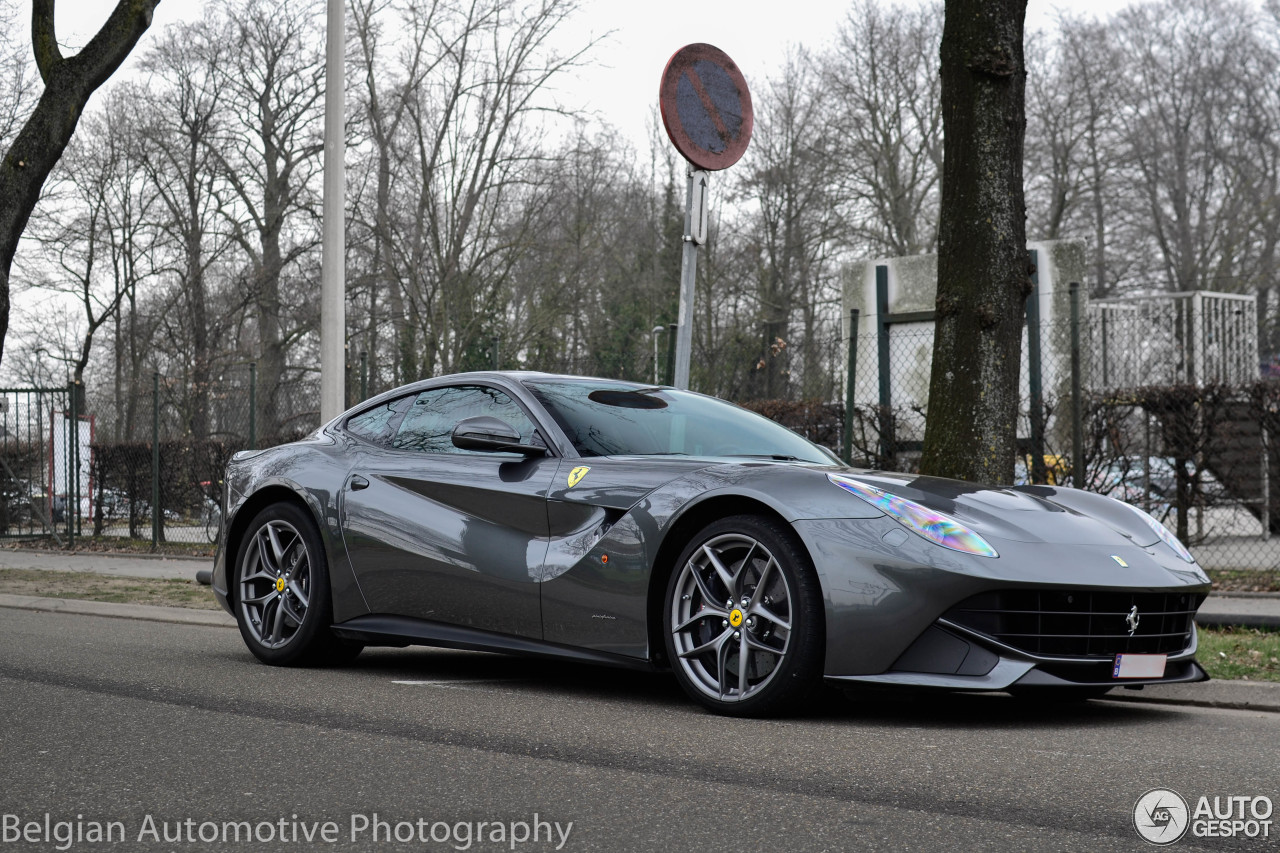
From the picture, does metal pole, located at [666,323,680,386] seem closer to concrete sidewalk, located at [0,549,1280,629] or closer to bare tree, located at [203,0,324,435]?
concrete sidewalk, located at [0,549,1280,629]

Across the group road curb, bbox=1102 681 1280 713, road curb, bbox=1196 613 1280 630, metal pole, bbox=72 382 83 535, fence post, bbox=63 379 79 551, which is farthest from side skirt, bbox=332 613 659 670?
metal pole, bbox=72 382 83 535

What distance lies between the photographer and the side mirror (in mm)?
5438

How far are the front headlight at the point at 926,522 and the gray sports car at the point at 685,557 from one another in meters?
0.01

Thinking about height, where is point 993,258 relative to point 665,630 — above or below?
above

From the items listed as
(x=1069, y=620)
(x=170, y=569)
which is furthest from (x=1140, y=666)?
(x=170, y=569)

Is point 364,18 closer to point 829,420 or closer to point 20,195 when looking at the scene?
point 20,195

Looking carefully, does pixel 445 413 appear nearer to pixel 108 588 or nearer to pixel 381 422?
pixel 381 422

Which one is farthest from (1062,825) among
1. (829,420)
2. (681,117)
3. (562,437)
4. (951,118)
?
(829,420)

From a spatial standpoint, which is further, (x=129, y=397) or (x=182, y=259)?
(x=182, y=259)

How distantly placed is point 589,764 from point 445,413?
8.88 feet

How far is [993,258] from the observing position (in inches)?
313

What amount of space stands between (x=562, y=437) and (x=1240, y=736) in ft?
9.13

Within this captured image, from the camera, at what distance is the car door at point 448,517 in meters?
5.43

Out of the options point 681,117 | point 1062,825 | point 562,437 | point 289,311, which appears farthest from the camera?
point 289,311
